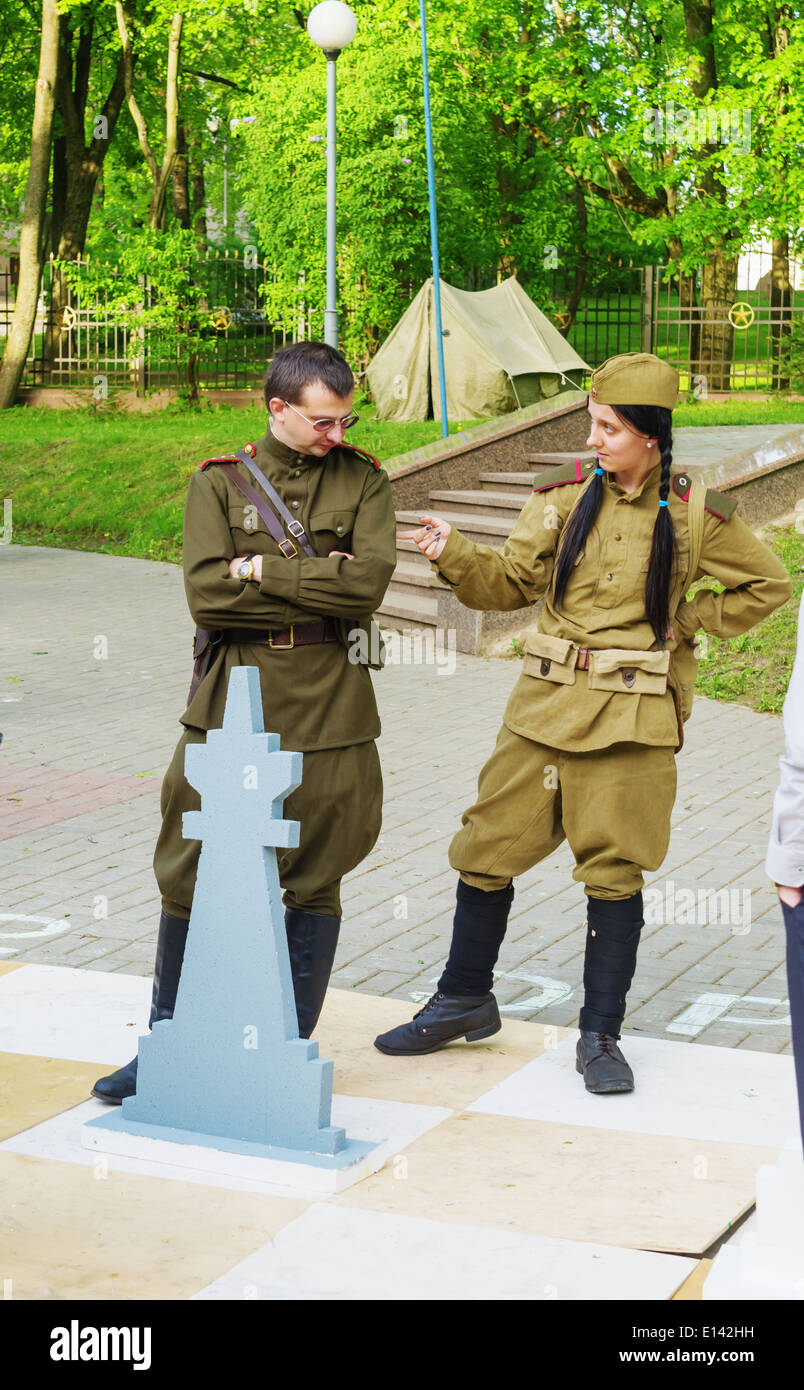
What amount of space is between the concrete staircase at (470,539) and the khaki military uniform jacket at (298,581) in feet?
22.3

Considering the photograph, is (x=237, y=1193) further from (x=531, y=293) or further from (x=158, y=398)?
(x=531, y=293)

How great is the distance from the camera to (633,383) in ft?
13.6

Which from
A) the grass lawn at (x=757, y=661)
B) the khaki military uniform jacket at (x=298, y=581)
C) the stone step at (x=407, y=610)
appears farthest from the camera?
the stone step at (x=407, y=610)

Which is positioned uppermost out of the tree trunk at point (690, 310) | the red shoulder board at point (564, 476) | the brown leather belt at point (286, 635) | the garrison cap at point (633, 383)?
the tree trunk at point (690, 310)

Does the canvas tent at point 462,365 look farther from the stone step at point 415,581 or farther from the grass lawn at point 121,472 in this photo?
the stone step at point 415,581

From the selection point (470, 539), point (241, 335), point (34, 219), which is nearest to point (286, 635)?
point (470, 539)

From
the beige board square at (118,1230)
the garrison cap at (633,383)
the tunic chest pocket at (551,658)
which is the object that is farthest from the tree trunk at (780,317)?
the beige board square at (118,1230)

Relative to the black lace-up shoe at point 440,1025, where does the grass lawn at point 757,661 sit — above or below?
above

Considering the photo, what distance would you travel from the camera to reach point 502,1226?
3520 millimetres

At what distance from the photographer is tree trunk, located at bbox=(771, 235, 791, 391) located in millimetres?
21672

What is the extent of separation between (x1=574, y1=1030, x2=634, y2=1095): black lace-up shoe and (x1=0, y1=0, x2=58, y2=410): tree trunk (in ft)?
71.1

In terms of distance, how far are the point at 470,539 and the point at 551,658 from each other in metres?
7.32

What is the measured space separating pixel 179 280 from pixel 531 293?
29.4 ft

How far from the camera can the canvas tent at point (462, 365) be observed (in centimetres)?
2009
